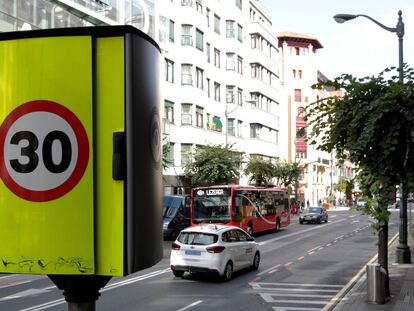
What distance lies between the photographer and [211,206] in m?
29.8

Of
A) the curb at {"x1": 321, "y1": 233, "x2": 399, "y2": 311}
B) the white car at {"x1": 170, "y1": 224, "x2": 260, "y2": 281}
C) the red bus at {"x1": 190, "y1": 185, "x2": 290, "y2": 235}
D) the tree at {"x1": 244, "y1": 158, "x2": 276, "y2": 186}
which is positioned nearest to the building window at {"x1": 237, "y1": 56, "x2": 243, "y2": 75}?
the tree at {"x1": 244, "y1": 158, "x2": 276, "y2": 186}

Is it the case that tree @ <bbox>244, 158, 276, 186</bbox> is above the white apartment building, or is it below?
below

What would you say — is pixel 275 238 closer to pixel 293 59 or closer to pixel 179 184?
pixel 179 184

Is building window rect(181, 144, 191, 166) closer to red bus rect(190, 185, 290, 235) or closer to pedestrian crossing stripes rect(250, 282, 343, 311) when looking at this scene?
red bus rect(190, 185, 290, 235)

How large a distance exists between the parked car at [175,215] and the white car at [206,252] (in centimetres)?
1355

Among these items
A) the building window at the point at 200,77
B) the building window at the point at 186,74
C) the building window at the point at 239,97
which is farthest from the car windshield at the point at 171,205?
the building window at the point at 239,97

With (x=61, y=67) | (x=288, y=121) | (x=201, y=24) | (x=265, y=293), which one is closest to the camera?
(x=61, y=67)

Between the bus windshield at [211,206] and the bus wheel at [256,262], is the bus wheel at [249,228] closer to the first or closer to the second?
the bus windshield at [211,206]

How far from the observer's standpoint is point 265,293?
1420 cm

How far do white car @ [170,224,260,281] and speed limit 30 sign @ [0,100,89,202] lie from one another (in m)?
13.4

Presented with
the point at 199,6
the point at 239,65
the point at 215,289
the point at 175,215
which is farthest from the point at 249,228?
the point at 239,65

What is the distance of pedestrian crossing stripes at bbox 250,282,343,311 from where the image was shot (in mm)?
12603

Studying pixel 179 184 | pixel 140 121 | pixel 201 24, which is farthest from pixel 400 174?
pixel 201 24

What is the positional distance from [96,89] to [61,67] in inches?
8.2
